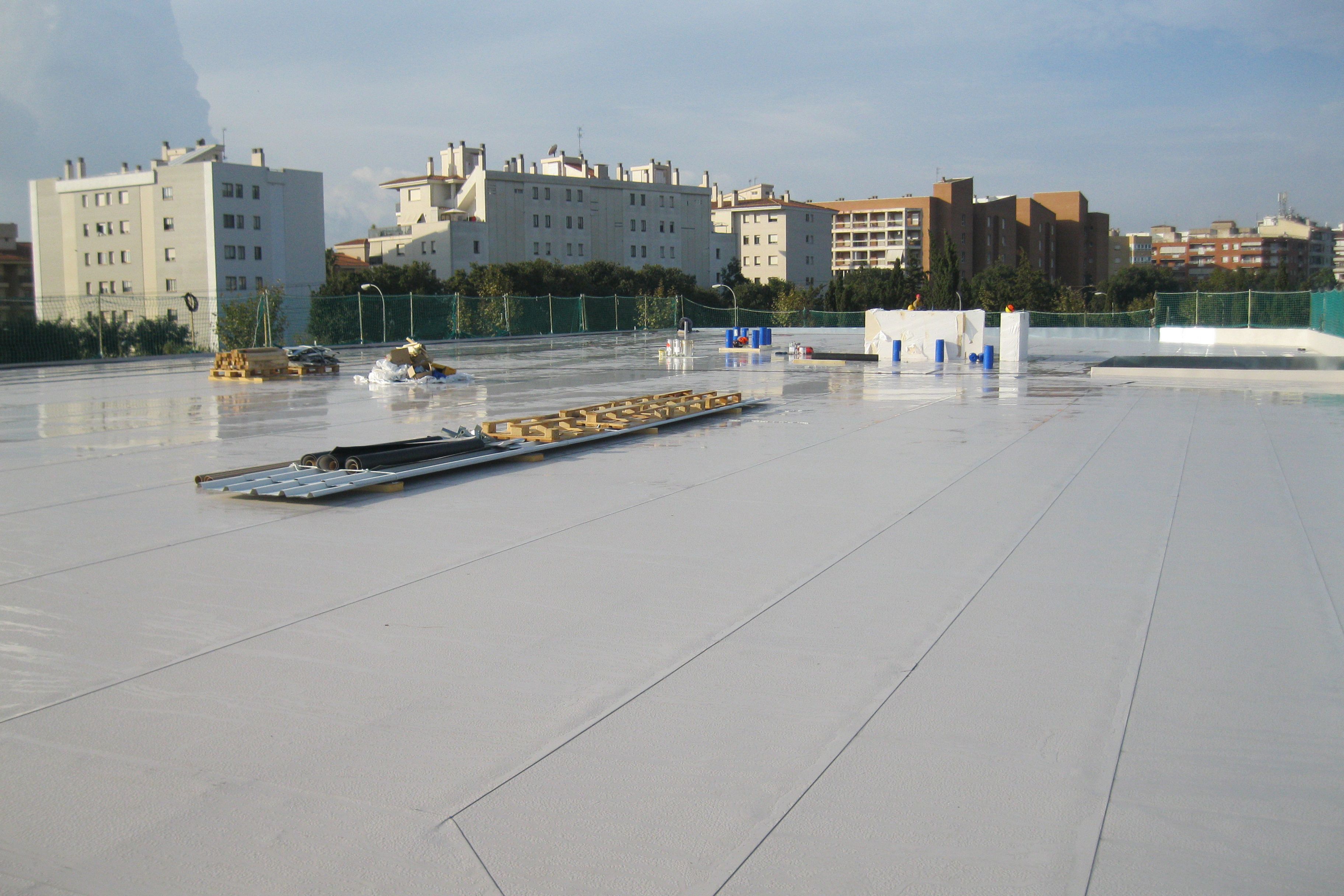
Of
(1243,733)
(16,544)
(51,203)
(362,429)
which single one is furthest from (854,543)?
(51,203)

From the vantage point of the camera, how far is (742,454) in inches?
498

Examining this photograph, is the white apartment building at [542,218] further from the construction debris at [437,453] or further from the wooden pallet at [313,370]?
the construction debris at [437,453]

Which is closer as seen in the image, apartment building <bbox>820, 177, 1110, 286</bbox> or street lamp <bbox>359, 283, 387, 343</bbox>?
street lamp <bbox>359, 283, 387, 343</bbox>

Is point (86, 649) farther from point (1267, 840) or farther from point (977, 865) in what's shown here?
point (1267, 840)

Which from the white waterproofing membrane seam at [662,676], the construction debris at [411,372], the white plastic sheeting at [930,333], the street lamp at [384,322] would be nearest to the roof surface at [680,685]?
the white waterproofing membrane seam at [662,676]

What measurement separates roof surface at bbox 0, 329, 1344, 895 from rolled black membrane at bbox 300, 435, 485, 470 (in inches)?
24.2

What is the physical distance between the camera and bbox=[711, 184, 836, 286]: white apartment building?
455 feet

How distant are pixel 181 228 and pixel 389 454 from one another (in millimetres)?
96578

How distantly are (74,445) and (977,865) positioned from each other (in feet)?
43.1

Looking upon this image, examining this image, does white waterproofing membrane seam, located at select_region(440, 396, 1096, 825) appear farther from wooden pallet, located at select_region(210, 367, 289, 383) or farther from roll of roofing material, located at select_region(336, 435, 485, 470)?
wooden pallet, located at select_region(210, 367, 289, 383)

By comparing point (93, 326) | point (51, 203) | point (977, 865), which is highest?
point (51, 203)

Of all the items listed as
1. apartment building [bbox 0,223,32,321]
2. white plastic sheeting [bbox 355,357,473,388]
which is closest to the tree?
white plastic sheeting [bbox 355,357,473,388]

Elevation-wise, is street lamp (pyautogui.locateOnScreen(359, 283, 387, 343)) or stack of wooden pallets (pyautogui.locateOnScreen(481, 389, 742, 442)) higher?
street lamp (pyautogui.locateOnScreen(359, 283, 387, 343))

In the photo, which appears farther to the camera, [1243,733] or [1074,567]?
[1074,567]
